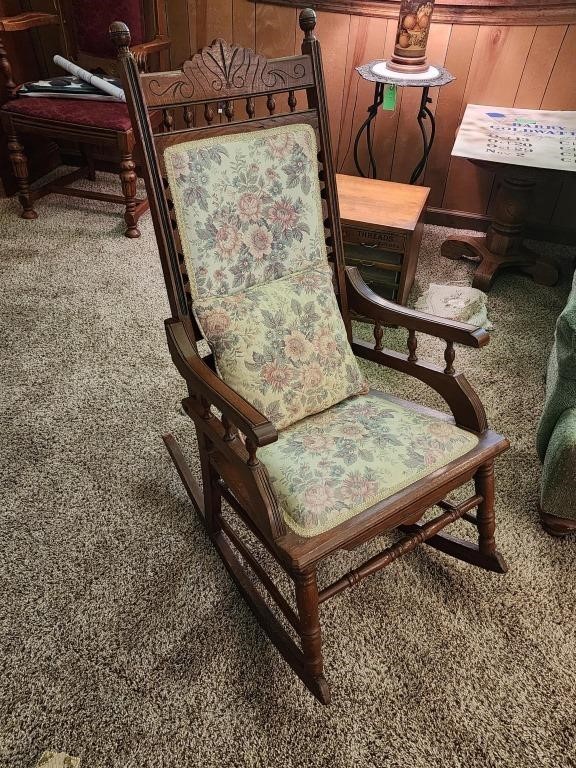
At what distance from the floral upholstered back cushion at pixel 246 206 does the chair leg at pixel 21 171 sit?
1.99m

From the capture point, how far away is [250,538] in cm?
151

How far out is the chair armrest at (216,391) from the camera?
0.91m

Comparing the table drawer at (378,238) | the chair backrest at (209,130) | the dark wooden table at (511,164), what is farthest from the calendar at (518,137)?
the chair backrest at (209,130)

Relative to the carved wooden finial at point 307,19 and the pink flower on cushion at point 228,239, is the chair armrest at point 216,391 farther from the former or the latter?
the carved wooden finial at point 307,19

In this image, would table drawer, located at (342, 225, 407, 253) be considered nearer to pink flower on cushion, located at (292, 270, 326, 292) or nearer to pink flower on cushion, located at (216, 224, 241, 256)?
pink flower on cushion, located at (292, 270, 326, 292)

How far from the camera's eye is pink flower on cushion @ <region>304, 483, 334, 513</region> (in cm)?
105

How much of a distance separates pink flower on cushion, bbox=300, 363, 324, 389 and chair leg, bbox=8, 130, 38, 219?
2247 millimetres

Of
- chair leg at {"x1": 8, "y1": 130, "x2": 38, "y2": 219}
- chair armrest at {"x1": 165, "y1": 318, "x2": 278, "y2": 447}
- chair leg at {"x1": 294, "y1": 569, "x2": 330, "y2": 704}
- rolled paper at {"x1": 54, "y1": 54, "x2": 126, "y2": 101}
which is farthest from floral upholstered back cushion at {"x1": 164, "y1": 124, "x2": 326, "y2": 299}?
chair leg at {"x1": 8, "y1": 130, "x2": 38, "y2": 219}

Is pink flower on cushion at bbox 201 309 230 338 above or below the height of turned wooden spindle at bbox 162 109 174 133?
below

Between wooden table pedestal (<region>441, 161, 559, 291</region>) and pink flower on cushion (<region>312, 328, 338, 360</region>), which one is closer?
pink flower on cushion (<region>312, 328, 338, 360</region>)

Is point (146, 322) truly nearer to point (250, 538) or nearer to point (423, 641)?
point (250, 538)

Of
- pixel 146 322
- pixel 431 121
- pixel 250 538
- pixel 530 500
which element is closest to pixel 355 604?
pixel 250 538

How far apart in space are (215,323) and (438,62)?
229 cm

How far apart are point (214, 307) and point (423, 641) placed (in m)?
0.92
